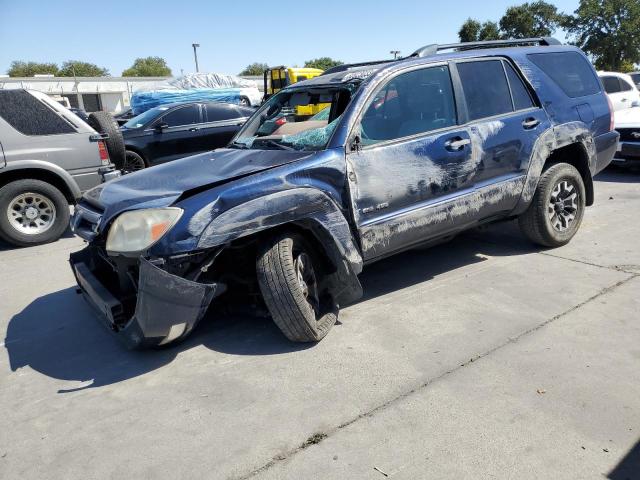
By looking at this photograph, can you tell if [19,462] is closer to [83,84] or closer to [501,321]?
[501,321]

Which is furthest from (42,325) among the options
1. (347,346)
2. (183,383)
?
(347,346)

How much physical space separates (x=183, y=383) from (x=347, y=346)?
1062 millimetres

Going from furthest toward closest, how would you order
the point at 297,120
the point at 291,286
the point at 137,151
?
the point at 137,151 < the point at 297,120 < the point at 291,286

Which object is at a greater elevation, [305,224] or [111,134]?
[111,134]

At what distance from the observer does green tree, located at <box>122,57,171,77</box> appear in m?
91.9

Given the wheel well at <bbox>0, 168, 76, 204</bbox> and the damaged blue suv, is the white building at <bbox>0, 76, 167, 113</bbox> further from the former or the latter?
the damaged blue suv

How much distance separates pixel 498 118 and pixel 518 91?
471 millimetres

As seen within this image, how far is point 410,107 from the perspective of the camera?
3.88m

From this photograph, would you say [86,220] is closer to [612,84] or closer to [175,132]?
[175,132]

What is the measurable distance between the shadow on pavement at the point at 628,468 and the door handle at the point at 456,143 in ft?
7.73

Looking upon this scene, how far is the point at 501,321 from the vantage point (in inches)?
140

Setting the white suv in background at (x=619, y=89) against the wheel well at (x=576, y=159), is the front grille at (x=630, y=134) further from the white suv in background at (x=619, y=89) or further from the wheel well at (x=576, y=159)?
the wheel well at (x=576, y=159)

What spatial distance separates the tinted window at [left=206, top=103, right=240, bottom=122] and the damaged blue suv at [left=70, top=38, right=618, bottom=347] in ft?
20.9

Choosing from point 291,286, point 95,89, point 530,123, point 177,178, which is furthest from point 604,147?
point 95,89
